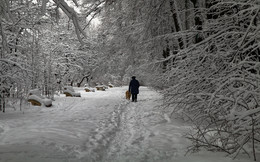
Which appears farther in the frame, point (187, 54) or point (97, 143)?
point (187, 54)

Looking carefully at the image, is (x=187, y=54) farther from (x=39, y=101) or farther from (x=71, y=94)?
(x=71, y=94)

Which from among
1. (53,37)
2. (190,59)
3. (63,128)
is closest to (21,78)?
(63,128)

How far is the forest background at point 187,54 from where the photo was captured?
3.49m

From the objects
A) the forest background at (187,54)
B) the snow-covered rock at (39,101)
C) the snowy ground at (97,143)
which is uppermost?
the forest background at (187,54)

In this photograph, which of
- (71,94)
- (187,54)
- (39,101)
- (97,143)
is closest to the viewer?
(97,143)

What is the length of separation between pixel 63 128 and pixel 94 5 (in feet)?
23.4

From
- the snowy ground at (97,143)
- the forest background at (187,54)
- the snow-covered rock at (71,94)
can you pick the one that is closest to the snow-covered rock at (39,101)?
the forest background at (187,54)

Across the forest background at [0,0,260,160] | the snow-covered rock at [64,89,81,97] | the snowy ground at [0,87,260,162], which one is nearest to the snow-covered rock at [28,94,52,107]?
the forest background at [0,0,260,160]

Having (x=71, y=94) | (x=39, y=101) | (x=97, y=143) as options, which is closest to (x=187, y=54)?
(x=97, y=143)

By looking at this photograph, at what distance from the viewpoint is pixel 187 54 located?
17.1 feet

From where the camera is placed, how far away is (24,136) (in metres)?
4.95

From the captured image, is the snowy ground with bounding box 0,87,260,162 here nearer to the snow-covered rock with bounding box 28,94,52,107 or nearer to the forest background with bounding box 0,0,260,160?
the forest background with bounding box 0,0,260,160

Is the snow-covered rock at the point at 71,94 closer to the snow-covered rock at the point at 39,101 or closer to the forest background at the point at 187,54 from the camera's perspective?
the forest background at the point at 187,54

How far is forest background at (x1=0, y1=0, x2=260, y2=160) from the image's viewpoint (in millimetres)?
3490
